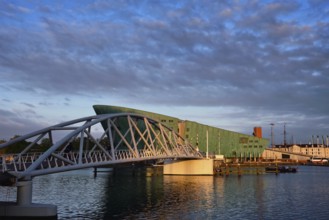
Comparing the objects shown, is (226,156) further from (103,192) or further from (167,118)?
(103,192)

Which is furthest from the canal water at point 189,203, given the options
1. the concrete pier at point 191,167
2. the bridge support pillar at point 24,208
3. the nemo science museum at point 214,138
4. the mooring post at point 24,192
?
the nemo science museum at point 214,138

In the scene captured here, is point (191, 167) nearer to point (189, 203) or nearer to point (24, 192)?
point (189, 203)

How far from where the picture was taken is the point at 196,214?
43906 mm

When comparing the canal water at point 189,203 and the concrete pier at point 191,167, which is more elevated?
the concrete pier at point 191,167

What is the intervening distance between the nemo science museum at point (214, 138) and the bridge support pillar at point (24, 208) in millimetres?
108731

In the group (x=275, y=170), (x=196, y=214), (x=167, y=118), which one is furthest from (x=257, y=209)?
(x=167, y=118)

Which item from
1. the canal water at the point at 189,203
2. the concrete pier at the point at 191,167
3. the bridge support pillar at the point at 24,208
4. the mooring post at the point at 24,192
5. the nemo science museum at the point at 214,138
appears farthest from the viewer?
the nemo science museum at the point at 214,138

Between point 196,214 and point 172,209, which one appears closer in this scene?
point 196,214

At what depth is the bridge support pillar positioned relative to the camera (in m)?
36.8

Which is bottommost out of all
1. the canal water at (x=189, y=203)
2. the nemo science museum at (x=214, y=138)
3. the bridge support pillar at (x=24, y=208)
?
the canal water at (x=189, y=203)

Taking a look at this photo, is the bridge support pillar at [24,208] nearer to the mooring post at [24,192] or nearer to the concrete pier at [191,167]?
the mooring post at [24,192]

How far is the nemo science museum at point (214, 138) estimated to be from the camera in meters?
153

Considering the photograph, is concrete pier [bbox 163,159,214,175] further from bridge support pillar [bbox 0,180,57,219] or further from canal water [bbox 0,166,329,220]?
bridge support pillar [bbox 0,180,57,219]

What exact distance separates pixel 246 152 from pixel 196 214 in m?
139
